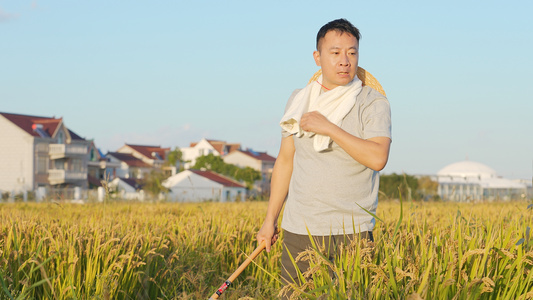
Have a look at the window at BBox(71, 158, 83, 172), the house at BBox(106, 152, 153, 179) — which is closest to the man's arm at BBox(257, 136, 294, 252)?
the window at BBox(71, 158, 83, 172)

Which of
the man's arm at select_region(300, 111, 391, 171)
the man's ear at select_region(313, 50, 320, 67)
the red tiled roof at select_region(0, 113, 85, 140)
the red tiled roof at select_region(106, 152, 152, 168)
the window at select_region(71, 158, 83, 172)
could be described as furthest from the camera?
the red tiled roof at select_region(106, 152, 152, 168)

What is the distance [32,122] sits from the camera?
5953cm

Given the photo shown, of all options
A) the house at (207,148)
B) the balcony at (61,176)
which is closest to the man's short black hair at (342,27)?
the balcony at (61,176)

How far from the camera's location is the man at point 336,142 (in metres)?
3.15

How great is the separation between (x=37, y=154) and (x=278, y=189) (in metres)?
58.7

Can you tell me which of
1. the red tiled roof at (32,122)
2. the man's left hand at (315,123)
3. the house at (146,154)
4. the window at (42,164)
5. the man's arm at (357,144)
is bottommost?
the man's arm at (357,144)

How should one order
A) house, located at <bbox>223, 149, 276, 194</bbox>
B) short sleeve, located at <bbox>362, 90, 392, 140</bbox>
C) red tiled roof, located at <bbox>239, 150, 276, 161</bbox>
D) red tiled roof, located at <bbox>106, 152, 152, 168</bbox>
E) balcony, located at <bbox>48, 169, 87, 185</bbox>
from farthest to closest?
1. red tiled roof, located at <bbox>239, 150, 276, 161</bbox>
2. house, located at <bbox>223, 149, 276, 194</bbox>
3. red tiled roof, located at <bbox>106, 152, 152, 168</bbox>
4. balcony, located at <bbox>48, 169, 87, 185</bbox>
5. short sleeve, located at <bbox>362, 90, 392, 140</bbox>

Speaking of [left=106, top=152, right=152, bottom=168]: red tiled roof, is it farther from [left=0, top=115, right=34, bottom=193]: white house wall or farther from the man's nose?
the man's nose

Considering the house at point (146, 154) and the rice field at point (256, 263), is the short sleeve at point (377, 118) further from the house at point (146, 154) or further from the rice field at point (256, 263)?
the house at point (146, 154)

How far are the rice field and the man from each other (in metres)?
0.24

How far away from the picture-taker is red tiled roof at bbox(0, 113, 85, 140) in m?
57.1

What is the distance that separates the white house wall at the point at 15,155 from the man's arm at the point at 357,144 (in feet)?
191

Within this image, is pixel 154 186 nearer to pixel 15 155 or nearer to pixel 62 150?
pixel 62 150

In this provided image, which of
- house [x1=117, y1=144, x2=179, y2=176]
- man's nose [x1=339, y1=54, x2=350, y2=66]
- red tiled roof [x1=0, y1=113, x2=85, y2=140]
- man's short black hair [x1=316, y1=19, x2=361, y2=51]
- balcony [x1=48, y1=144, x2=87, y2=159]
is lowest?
man's nose [x1=339, y1=54, x2=350, y2=66]
